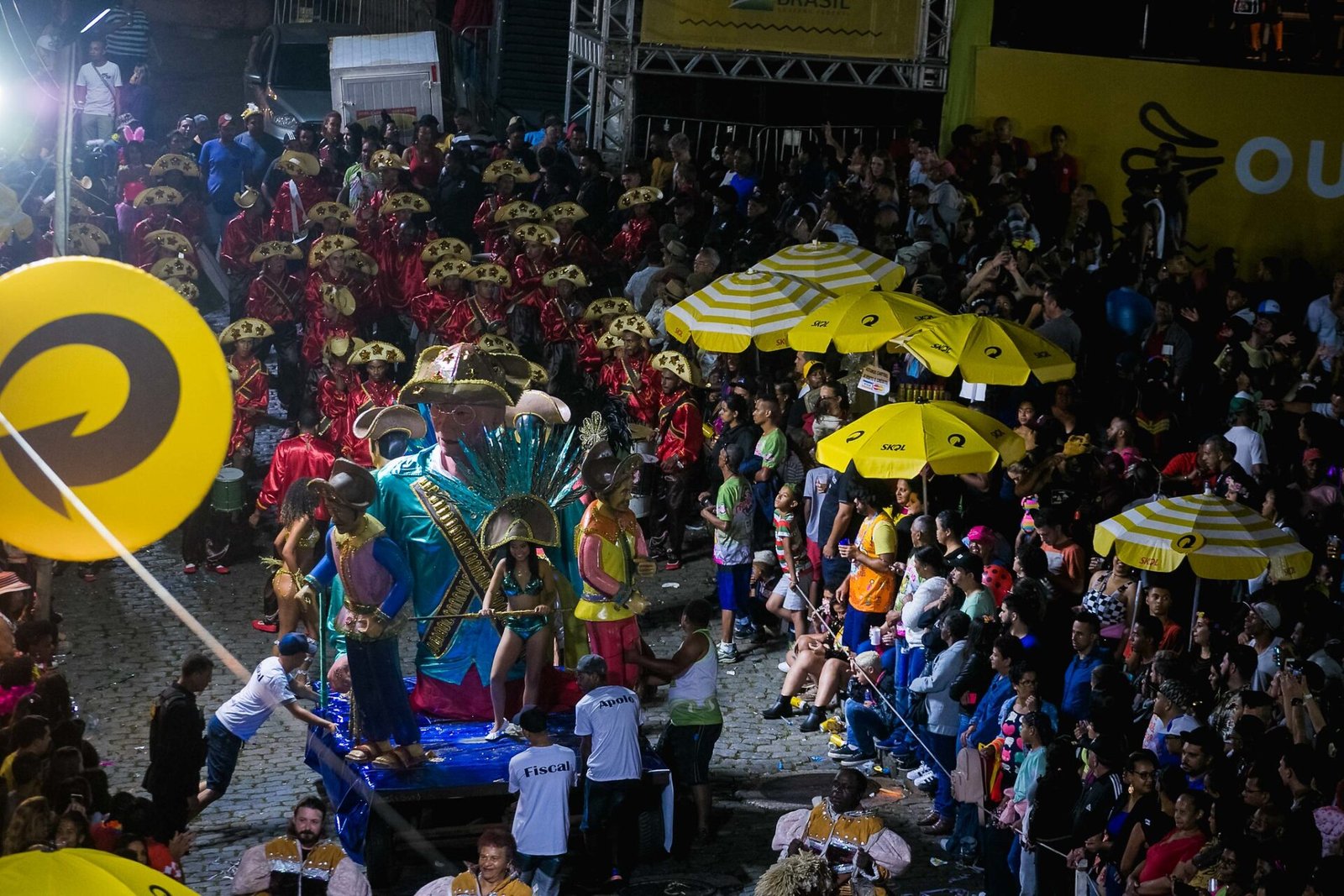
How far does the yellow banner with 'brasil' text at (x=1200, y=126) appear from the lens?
20953 mm

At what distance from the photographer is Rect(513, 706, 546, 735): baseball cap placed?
33.5 feet

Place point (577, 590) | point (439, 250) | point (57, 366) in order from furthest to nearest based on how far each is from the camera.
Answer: point (439, 250), point (577, 590), point (57, 366)

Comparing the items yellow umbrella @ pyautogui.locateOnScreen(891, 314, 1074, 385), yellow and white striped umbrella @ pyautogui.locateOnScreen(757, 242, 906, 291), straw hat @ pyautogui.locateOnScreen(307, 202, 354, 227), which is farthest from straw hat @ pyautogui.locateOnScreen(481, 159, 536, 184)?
yellow umbrella @ pyautogui.locateOnScreen(891, 314, 1074, 385)

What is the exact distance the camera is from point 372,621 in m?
11.0

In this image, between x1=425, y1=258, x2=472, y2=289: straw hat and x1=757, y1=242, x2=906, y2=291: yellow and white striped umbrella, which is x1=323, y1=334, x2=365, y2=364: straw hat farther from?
x1=757, y1=242, x2=906, y2=291: yellow and white striped umbrella

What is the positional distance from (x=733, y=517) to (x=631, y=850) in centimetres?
416

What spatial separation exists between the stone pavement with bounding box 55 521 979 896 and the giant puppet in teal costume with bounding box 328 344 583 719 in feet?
3.85

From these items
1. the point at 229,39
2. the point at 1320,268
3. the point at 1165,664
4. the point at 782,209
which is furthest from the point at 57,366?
the point at 229,39

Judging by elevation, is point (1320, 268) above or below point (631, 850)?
above

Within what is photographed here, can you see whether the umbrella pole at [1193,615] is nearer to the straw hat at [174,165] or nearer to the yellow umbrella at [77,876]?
the yellow umbrella at [77,876]

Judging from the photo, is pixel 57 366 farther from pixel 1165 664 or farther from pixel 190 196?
pixel 190 196

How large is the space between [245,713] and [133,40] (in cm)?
2061

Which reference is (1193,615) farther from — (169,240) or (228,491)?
(169,240)

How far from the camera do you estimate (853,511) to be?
561 inches
